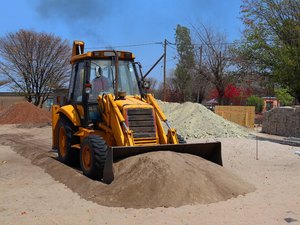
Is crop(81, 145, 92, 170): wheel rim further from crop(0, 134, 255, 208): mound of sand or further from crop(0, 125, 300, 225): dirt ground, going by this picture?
crop(0, 134, 255, 208): mound of sand

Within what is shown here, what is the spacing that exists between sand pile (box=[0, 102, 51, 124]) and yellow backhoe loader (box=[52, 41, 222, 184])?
21.3 m

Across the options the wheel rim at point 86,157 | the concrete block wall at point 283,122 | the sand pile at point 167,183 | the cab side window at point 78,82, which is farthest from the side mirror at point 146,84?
the concrete block wall at point 283,122

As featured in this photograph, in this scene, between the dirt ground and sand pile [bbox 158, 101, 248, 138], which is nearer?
the dirt ground

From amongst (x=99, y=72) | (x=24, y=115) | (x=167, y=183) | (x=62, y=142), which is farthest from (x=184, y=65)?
(x=167, y=183)

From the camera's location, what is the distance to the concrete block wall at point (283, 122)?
948 inches

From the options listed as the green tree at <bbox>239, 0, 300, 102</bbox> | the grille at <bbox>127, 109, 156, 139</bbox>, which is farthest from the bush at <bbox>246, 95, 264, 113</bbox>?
the grille at <bbox>127, 109, 156, 139</bbox>

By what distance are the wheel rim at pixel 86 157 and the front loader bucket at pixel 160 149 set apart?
2.79 feet

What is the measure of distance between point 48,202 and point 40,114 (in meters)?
26.7

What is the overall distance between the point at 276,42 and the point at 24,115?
19.7 meters

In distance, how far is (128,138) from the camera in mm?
9195

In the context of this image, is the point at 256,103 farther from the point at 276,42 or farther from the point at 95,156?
the point at 95,156

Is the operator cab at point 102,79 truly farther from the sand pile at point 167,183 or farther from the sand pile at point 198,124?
the sand pile at point 198,124

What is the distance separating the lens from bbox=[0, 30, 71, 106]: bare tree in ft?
128

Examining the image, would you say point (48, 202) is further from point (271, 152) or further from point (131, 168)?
point (271, 152)
